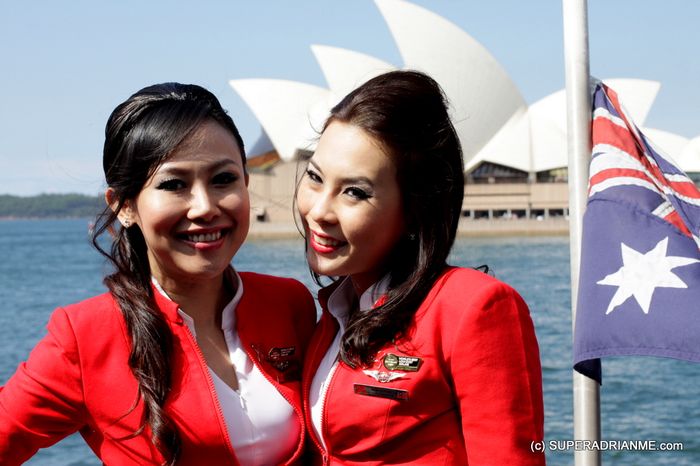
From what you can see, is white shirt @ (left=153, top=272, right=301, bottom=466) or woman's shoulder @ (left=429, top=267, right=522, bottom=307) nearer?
woman's shoulder @ (left=429, top=267, right=522, bottom=307)

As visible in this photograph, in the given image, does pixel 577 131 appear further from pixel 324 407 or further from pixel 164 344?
pixel 164 344

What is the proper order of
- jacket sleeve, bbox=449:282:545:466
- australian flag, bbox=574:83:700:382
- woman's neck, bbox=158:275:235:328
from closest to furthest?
jacket sleeve, bbox=449:282:545:466 → woman's neck, bbox=158:275:235:328 → australian flag, bbox=574:83:700:382

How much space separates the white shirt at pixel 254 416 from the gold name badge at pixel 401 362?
0.21m

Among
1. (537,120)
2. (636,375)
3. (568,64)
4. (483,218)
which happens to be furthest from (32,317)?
(537,120)

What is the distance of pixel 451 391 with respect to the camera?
4.76ft

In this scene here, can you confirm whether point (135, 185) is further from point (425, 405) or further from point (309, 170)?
point (425, 405)

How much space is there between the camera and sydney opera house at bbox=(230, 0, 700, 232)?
26969 mm

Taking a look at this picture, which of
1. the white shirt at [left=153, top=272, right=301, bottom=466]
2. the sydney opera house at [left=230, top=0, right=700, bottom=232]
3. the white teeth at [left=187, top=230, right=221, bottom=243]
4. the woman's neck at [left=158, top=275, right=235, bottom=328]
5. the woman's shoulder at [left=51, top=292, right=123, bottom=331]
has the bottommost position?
the sydney opera house at [left=230, top=0, right=700, bottom=232]

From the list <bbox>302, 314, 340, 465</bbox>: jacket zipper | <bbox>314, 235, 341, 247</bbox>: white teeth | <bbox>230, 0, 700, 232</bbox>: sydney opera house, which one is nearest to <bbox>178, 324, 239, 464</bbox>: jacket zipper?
<bbox>302, 314, 340, 465</bbox>: jacket zipper

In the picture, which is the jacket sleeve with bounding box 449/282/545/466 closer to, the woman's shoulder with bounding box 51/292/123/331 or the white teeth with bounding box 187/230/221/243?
the white teeth with bounding box 187/230/221/243

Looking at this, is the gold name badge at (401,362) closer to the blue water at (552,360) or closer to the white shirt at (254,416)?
the white shirt at (254,416)

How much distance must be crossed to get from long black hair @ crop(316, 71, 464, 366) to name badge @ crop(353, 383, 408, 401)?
43 millimetres

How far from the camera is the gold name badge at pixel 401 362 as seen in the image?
1.45 metres

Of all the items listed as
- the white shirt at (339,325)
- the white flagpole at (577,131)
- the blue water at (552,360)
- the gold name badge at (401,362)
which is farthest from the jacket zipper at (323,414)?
the white flagpole at (577,131)
